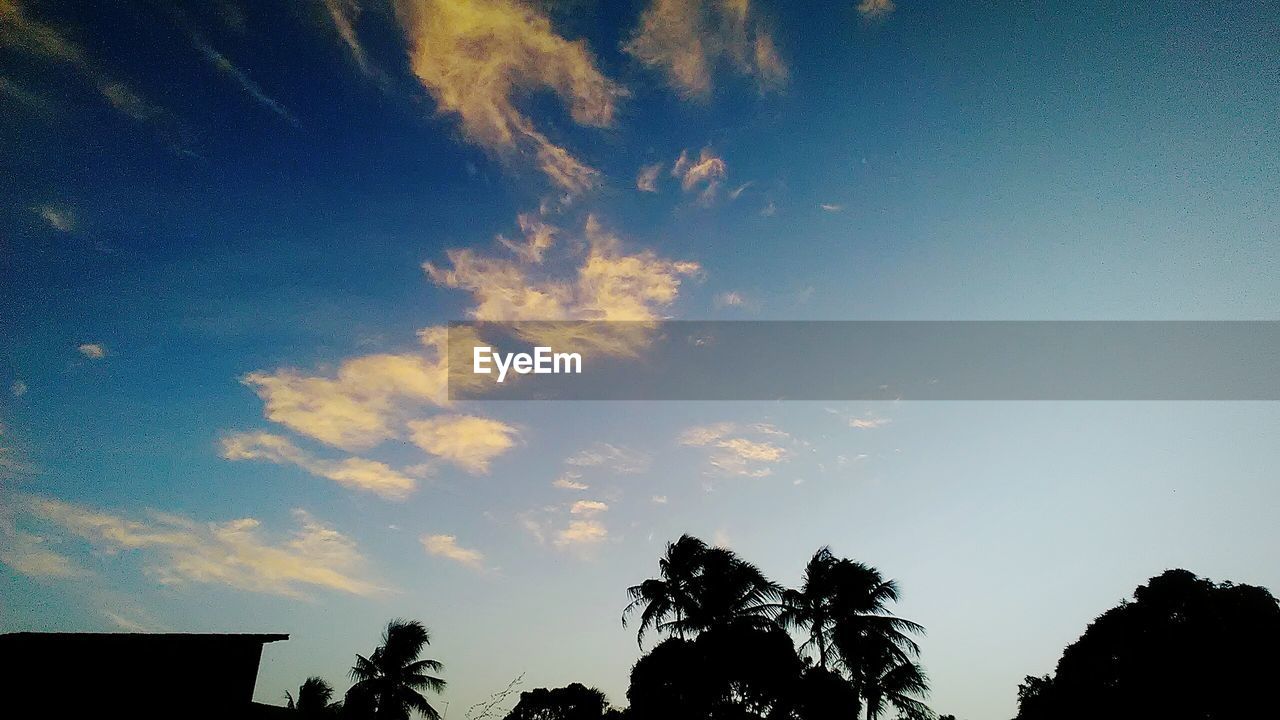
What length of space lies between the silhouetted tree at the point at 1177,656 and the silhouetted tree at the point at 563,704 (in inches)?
1379

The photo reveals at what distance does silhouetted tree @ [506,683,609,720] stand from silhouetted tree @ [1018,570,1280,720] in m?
35.0

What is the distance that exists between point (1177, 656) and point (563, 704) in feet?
153

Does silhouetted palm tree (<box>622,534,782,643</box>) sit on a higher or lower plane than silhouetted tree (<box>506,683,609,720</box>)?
higher

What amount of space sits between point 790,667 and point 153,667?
2495cm

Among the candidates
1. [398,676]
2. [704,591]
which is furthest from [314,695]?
[704,591]

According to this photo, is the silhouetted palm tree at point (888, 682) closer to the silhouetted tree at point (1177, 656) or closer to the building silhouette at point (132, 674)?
the silhouetted tree at point (1177, 656)

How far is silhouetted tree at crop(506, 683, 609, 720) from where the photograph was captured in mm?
51000

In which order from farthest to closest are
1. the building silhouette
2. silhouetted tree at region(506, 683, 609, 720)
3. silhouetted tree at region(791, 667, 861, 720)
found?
silhouetted tree at region(506, 683, 609, 720) < silhouetted tree at region(791, 667, 861, 720) < the building silhouette

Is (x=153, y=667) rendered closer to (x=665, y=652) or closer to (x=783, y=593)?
(x=665, y=652)

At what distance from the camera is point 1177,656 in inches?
1122

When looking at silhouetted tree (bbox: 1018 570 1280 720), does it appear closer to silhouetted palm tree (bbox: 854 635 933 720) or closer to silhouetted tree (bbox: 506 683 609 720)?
silhouetted palm tree (bbox: 854 635 933 720)

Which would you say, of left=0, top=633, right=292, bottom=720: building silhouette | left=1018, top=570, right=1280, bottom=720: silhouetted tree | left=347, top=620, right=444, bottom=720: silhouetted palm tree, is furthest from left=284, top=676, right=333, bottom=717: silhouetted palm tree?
left=1018, top=570, right=1280, bottom=720: silhouetted tree

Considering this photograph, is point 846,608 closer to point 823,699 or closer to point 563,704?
point 823,699

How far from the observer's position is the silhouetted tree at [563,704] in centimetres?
5100
